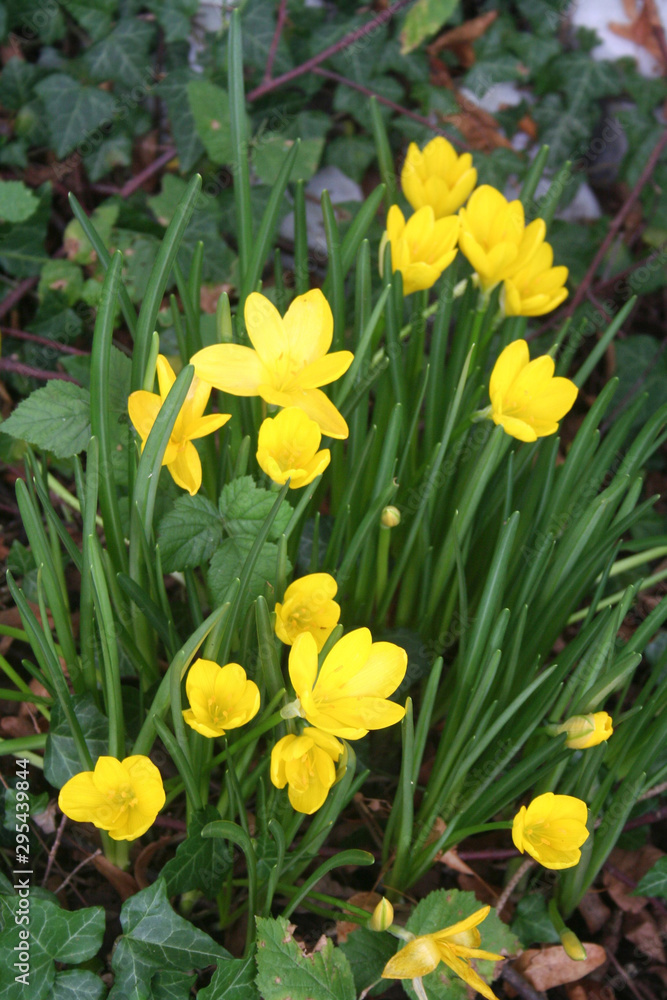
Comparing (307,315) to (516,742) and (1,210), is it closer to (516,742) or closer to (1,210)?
(516,742)

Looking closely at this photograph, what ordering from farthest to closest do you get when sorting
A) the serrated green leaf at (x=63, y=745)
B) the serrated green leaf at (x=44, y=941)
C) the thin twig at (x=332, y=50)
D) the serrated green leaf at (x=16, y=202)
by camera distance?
the thin twig at (x=332, y=50), the serrated green leaf at (x=16, y=202), the serrated green leaf at (x=63, y=745), the serrated green leaf at (x=44, y=941)

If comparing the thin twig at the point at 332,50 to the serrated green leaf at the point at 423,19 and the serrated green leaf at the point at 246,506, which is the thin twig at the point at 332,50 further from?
the serrated green leaf at the point at 246,506

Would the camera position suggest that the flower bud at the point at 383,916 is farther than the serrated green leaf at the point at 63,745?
No

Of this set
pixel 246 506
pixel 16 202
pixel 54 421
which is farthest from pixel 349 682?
pixel 16 202

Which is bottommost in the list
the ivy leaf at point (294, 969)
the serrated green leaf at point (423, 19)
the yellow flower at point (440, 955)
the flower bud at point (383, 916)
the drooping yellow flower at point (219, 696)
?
the ivy leaf at point (294, 969)

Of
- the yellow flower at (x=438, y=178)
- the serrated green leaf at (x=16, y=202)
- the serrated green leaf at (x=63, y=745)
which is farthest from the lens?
the serrated green leaf at (x=16, y=202)

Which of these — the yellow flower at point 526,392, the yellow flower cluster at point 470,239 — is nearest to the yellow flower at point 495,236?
the yellow flower cluster at point 470,239

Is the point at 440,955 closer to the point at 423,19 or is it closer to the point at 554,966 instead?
the point at 554,966
